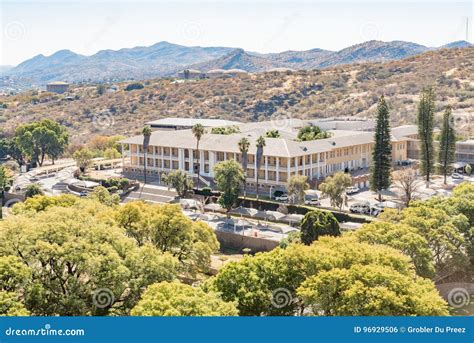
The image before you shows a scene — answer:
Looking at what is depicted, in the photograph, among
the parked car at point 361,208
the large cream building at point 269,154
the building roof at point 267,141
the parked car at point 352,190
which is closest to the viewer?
the parked car at point 361,208

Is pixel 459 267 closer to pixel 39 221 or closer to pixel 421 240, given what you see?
pixel 421 240

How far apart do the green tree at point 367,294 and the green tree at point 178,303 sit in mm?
3476

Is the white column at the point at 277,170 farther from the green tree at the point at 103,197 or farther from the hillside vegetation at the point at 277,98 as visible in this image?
the hillside vegetation at the point at 277,98

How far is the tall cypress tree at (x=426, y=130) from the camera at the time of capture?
193 ft

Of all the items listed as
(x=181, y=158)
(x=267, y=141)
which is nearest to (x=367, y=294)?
(x=267, y=141)

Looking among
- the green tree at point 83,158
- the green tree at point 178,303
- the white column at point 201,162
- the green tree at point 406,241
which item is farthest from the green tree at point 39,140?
the green tree at point 178,303

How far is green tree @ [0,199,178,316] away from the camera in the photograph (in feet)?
76.5

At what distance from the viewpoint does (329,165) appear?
60.5 meters

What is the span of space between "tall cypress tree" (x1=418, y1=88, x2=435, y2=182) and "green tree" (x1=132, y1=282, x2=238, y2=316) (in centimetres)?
4259

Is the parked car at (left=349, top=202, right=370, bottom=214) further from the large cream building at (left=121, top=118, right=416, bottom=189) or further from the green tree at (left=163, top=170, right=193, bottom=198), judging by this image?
the green tree at (left=163, top=170, right=193, bottom=198)

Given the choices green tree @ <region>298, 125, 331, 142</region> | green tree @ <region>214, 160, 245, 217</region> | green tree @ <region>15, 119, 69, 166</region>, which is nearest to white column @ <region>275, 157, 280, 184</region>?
green tree @ <region>214, 160, 245, 217</region>

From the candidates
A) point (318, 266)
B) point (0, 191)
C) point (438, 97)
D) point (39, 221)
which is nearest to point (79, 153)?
point (0, 191)

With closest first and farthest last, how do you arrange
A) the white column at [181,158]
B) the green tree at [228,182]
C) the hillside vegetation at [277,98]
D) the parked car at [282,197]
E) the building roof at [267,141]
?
the green tree at [228,182]
the parked car at [282,197]
the building roof at [267,141]
the white column at [181,158]
the hillside vegetation at [277,98]

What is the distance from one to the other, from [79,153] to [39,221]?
44.9 meters
